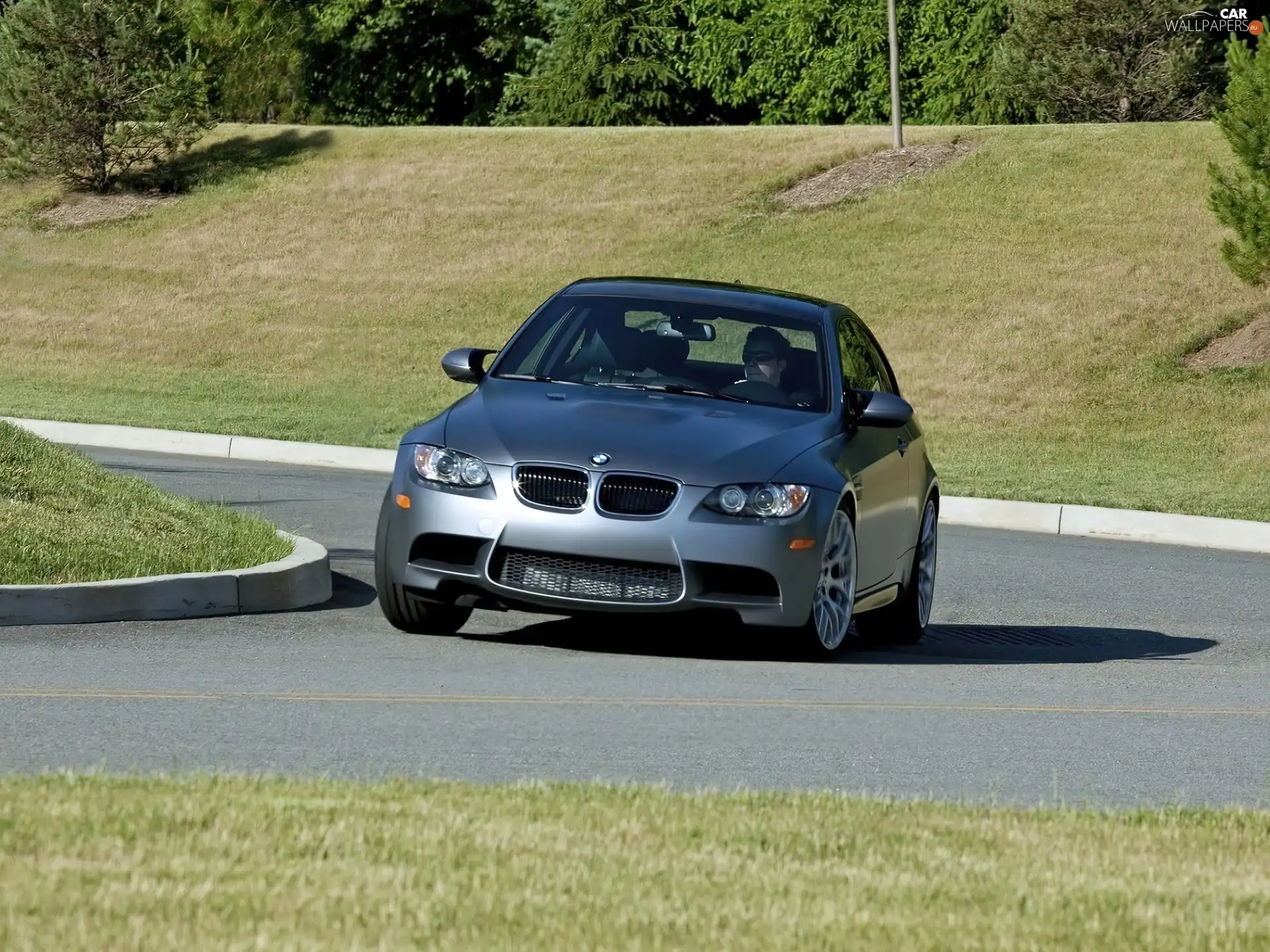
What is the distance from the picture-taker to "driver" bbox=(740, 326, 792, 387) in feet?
33.2

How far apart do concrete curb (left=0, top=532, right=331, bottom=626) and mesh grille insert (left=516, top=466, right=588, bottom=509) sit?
5.86 ft

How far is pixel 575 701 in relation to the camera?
7809mm

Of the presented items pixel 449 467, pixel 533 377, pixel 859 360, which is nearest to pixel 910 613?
pixel 859 360

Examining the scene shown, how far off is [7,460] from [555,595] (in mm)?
4358

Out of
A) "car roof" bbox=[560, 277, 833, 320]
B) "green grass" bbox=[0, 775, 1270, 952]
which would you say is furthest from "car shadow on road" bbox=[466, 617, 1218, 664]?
"green grass" bbox=[0, 775, 1270, 952]

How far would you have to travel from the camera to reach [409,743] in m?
6.77

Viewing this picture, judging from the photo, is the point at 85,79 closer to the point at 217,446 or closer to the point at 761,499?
the point at 217,446

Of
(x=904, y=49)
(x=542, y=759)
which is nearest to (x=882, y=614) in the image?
(x=542, y=759)

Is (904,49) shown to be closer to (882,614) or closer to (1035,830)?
(882,614)

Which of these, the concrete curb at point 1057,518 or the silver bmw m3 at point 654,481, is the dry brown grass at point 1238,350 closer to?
the concrete curb at point 1057,518

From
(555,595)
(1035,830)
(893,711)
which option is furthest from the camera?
(555,595)

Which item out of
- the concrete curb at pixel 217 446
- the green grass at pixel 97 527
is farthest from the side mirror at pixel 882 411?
the concrete curb at pixel 217 446

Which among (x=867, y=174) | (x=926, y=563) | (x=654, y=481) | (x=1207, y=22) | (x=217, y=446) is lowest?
(x=867, y=174)

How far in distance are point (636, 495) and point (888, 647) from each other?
7.14 feet
